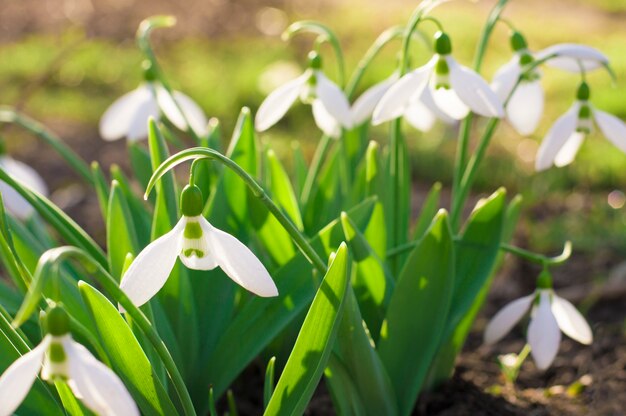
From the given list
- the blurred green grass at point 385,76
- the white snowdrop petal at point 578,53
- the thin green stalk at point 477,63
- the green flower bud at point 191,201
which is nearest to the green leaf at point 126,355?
the green flower bud at point 191,201

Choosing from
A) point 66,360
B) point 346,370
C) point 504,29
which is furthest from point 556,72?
point 66,360

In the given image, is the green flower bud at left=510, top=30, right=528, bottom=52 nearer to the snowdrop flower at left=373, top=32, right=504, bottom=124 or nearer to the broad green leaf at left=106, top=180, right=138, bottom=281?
the snowdrop flower at left=373, top=32, right=504, bottom=124

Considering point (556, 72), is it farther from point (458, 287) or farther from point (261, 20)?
point (458, 287)

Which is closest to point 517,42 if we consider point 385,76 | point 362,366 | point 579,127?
point 579,127

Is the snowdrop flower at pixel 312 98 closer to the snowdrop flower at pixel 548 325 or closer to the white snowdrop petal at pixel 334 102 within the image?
the white snowdrop petal at pixel 334 102

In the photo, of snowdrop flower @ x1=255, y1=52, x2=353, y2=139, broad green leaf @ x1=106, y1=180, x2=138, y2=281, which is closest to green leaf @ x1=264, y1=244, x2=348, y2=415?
broad green leaf @ x1=106, y1=180, x2=138, y2=281
